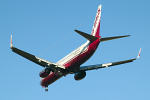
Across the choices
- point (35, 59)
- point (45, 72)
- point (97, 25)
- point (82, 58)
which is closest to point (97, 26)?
point (97, 25)

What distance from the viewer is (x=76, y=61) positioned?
5469 centimetres

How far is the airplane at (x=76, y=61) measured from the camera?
51906mm

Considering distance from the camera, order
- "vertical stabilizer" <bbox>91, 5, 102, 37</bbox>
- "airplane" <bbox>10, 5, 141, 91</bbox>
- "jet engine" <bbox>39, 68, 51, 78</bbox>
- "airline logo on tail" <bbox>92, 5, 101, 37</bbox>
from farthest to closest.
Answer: "airline logo on tail" <bbox>92, 5, 101, 37</bbox>
"vertical stabilizer" <bbox>91, 5, 102, 37</bbox>
"jet engine" <bbox>39, 68, 51, 78</bbox>
"airplane" <bbox>10, 5, 141, 91</bbox>

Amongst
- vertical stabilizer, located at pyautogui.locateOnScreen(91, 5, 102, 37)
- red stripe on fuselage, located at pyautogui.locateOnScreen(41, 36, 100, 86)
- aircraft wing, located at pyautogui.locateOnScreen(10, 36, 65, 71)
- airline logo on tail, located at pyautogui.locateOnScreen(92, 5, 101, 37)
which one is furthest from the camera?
airline logo on tail, located at pyautogui.locateOnScreen(92, 5, 101, 37)

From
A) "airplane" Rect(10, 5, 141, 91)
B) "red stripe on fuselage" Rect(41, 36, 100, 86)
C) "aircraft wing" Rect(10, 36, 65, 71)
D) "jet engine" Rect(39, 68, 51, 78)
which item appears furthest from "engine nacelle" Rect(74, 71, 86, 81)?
"jet engine" Rect(39, 68, 51, 78)

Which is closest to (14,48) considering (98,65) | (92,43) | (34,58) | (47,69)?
(34,58)

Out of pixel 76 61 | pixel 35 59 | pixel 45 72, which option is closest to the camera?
pixel 35 59

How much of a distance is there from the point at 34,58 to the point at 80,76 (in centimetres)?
1127

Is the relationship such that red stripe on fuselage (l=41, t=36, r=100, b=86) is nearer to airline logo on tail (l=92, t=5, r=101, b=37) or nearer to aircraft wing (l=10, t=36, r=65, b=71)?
aircraft wing (l=10, t=36, r=65, b=71)

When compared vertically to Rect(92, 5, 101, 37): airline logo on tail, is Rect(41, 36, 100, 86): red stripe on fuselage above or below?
below

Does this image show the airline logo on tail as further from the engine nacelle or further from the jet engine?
the jet engine

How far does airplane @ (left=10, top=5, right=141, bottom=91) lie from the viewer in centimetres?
5191

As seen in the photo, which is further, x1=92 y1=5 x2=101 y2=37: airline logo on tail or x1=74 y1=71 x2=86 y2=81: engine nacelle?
x1=74 y1=71 x2=86 y2=81: engine nacelle

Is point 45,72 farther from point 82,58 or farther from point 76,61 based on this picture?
point 82,58
